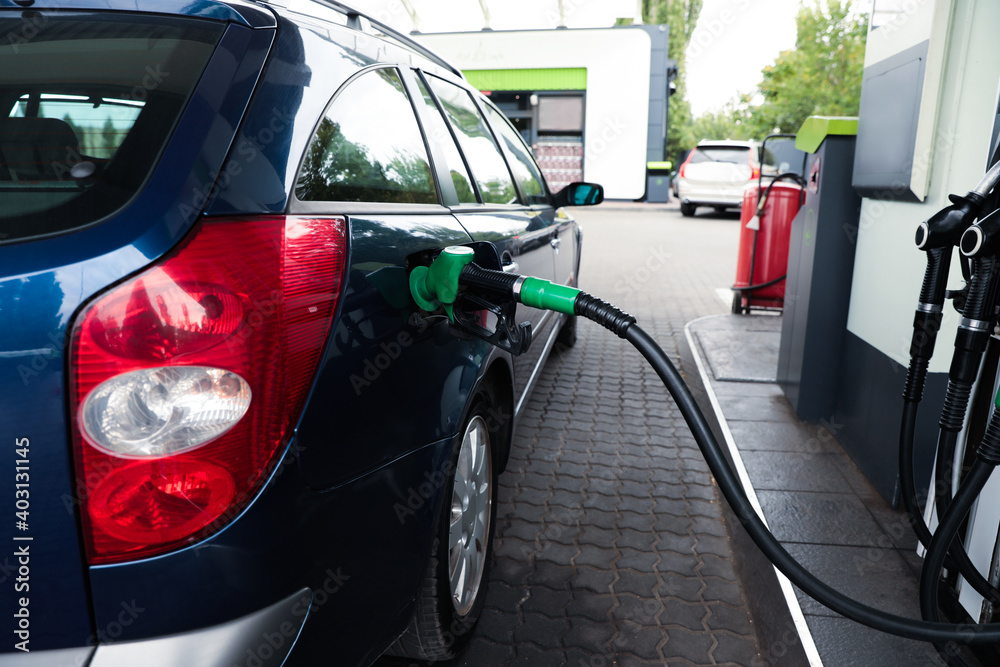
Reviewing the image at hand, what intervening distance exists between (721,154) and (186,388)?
19.6m

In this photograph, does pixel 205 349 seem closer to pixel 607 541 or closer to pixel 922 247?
pixel 922 247

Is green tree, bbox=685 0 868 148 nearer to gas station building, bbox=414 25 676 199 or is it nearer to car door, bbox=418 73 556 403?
gas station building, bbox=414 25 676 199

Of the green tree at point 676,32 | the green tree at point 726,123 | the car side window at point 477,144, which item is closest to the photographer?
the car side window at point 477,144

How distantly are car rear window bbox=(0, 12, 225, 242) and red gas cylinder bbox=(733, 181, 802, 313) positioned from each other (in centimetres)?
579

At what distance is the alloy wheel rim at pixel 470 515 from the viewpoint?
2.10 m

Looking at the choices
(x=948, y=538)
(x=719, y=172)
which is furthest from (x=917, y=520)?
(x=719, y=172)

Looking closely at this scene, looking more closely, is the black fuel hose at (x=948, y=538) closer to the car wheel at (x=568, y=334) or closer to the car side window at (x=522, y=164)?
the car side window at (x=522, y=164)

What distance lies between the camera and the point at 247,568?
1229 mm

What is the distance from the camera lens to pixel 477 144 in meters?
2.97

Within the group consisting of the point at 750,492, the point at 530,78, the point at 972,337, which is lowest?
the point at 750,492

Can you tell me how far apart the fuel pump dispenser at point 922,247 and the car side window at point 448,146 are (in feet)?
2.26

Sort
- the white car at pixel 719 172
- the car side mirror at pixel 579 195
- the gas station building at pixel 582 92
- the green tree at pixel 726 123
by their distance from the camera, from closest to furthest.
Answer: the car side mirror at pixel 579 195, the white car at pixel 719 172, the gas station building at pixel 582 92, the green tree at pixel 726 123

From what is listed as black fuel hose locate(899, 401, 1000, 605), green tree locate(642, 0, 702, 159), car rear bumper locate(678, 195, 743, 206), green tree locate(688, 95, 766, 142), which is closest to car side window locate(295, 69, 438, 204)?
black fuel hose locate(899, 401, 1000, 605)

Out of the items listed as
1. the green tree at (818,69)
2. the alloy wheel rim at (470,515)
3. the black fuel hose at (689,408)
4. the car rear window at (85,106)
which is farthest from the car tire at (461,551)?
the green tree at (818,69)
